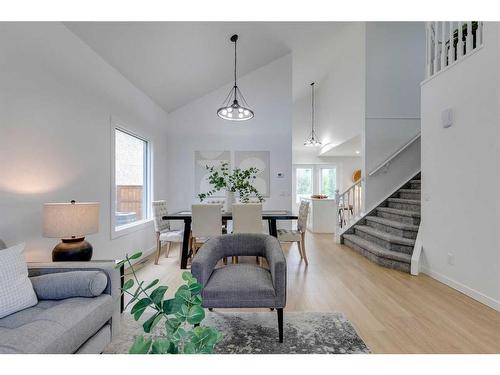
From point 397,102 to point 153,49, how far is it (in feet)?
14.5

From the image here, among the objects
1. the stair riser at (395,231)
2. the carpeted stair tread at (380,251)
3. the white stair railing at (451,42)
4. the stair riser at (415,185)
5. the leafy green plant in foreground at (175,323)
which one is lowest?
the carpeted stair tread at (380,251)

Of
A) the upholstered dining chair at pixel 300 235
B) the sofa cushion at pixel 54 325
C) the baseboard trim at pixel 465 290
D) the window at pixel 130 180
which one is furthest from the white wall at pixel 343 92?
the sofa cushion at pixel 54 325

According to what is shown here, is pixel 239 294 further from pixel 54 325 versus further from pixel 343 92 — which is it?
pixel 343 92

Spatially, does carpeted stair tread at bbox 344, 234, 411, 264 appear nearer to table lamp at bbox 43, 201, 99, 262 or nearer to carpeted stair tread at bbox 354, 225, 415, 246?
carpeted stair tread at bbox 354, 225, 415, 246

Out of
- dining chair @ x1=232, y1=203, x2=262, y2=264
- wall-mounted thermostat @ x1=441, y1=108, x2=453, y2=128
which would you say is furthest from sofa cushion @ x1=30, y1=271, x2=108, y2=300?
wall-mounted thermostat @ x1=441, y1=108, x2=453, y2=128

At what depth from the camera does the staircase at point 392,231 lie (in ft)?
12.0

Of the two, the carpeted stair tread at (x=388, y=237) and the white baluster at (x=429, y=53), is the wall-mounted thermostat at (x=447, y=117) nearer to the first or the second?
the white baluster at (x=429, y=53)

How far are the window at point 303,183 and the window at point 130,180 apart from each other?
18.4 ft

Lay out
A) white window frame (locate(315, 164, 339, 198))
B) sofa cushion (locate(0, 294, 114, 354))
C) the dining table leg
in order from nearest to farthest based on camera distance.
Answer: sofa cushion (locate(0, 294, 114, 354))
the dining table leg
white window frame (locate(315, 164, 339, 198))

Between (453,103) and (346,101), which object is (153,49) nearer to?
(453,103)

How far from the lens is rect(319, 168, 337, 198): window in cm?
903

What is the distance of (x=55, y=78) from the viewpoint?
8.14 ft

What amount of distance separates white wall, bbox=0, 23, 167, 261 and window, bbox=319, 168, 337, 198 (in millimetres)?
7024
